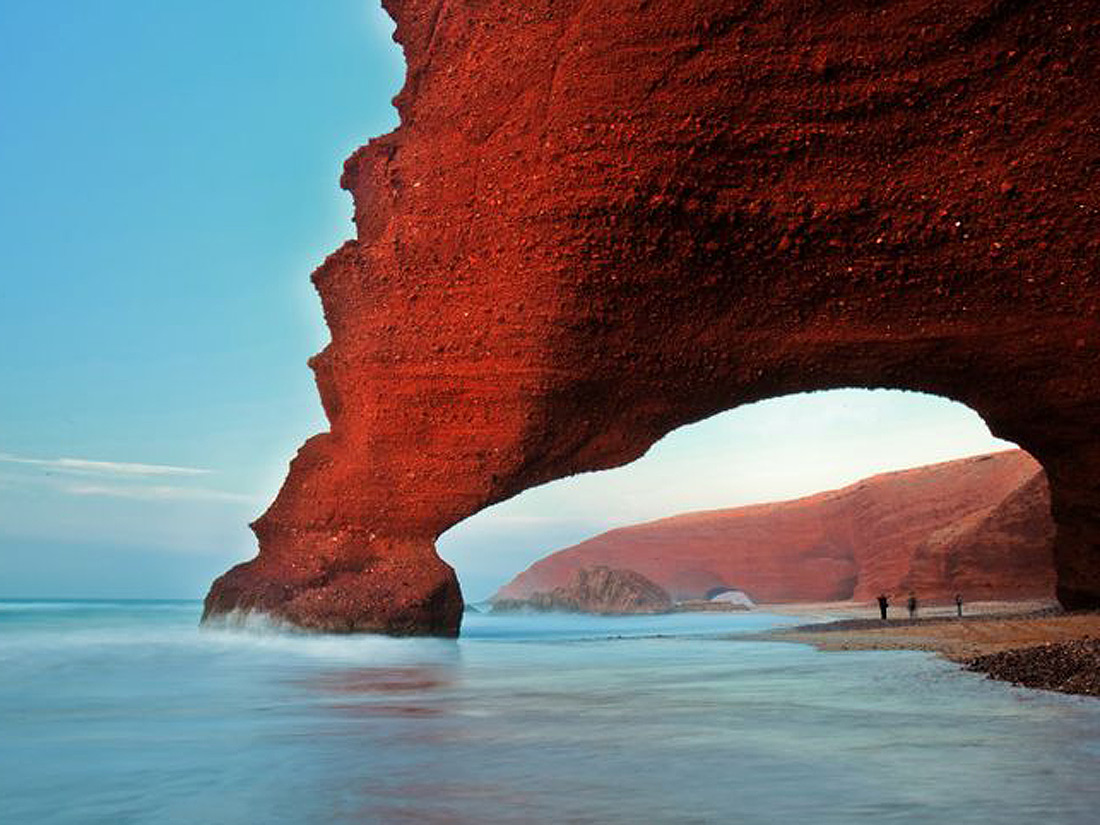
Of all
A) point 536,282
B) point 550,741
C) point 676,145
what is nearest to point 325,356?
point 536,282

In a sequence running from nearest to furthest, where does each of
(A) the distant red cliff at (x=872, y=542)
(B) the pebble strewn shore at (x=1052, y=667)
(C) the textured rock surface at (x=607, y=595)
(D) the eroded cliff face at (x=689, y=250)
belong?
(B) the pebble strewn shore at (x=1052, y=667) < (D) the eroded cliff face at (x=689, y=250) < (A) the distant red cliff at (x=872, y=542) < (C) the textured rock surface at (x=607, y=595)

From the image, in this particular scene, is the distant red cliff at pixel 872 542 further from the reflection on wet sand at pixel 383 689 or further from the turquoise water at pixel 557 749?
the reflection on wet sand at pixel 383 689

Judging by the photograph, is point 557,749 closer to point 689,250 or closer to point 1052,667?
point 1052,667

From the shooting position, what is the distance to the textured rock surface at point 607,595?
49000mm

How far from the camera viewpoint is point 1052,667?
7148mm

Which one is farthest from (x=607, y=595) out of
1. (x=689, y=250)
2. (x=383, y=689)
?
(x=383, y=689)

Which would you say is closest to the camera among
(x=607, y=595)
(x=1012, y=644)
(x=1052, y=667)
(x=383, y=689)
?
(x=1052, y=667)

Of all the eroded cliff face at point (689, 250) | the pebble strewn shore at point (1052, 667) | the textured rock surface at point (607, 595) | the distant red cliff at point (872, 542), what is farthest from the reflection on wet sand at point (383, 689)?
the textured rock surface at point (607, 595)

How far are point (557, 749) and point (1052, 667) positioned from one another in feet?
13.2

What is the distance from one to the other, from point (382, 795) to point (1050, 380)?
12372 mm

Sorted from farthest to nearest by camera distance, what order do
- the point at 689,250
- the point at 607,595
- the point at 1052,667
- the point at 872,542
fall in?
the point at 607,595 < the point at 872,542 < the point at 689,250 < the point at 1052,667

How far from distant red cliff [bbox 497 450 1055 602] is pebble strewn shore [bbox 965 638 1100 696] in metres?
22.0

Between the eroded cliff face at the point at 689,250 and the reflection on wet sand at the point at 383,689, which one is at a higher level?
the eroded cliff face at the point at 689,250

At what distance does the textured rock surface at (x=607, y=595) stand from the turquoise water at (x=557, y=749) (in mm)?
40020
